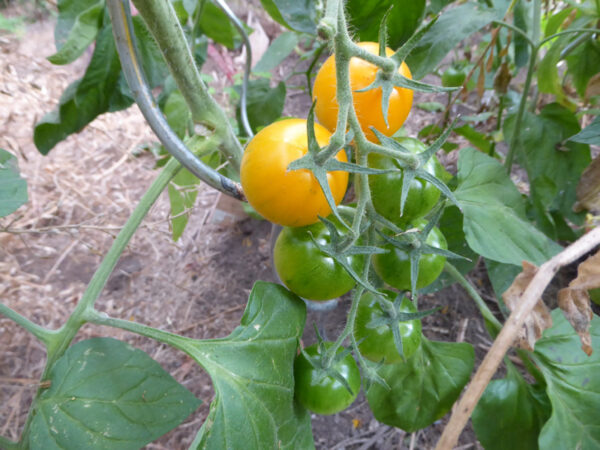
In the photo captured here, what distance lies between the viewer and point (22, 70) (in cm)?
187

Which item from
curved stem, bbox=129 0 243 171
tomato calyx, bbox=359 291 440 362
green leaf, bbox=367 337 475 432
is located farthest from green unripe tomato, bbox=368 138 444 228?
green leaf, bbox=367 337 475 432

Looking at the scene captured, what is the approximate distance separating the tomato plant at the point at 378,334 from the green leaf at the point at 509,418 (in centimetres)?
28

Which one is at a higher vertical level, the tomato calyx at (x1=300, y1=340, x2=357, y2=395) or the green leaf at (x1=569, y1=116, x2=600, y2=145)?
the green leaf at (x1=569, y1=116, x2=600, y2=145)

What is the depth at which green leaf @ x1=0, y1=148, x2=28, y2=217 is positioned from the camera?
0.58 metres

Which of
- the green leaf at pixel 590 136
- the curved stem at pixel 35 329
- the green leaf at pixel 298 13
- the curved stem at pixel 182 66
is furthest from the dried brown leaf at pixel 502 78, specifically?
the curved stem at pixel 35 329

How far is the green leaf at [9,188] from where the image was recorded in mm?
581

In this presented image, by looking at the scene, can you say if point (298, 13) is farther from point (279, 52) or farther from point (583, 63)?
point (583, 63)

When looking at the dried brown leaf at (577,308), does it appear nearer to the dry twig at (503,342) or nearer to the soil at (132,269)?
the dry twig at (503,342)

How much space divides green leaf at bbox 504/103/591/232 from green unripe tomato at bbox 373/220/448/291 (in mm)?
484

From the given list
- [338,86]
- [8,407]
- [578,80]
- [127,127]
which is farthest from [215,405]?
[127,127]

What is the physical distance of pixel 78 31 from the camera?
28.8 inches

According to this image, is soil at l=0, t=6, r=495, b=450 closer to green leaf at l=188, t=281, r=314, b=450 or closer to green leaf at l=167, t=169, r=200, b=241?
green leaf at l=167, t=169, r=200, b=241

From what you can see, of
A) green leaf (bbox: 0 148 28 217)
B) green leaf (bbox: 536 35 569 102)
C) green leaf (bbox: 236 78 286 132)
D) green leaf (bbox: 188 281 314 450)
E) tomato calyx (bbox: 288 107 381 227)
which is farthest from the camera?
green leaf (bbox: 236 78 286 132)

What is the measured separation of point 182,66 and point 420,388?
642 millimetres
